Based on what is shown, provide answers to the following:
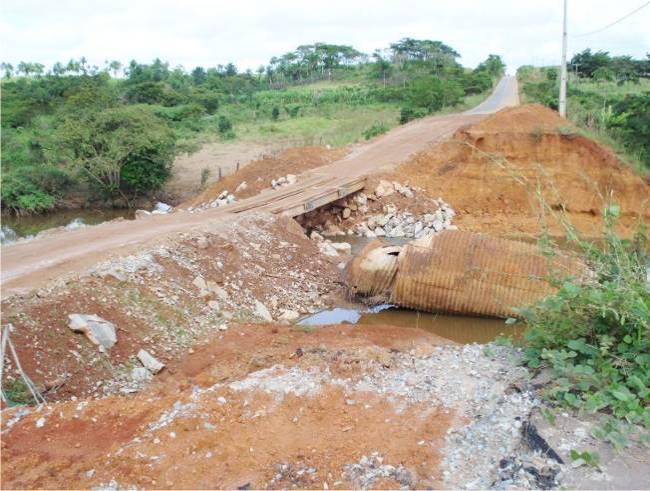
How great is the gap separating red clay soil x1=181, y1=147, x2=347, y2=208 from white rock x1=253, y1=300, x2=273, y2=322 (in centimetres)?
803

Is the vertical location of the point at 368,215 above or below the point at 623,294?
below

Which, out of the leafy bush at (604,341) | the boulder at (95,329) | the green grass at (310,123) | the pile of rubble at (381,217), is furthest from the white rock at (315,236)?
the leafy bush at (604,341)

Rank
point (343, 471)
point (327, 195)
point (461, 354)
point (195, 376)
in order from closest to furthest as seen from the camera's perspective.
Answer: point (343, 471)
point (461, 354)
point (195, 376)
point (327, 195)

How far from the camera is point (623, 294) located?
482 centimetres

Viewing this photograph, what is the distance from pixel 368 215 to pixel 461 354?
42.7 feet

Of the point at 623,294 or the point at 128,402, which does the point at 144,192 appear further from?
the point at 623,294

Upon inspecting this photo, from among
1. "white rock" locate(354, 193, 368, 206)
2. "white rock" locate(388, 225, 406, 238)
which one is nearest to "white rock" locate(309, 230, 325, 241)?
"white rock" locate(354, 193, 368, 206)

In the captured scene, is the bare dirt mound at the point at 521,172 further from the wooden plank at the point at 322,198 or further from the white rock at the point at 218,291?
the white rock at the point at 218,291

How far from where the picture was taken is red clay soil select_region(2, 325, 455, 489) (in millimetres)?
4527

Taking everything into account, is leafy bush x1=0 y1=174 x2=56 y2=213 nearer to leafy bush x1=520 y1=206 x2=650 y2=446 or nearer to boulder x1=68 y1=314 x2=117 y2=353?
boulder x1=68 y1=314 x2=117 y2=353

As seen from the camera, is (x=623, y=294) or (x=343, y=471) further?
(x=623, y=294)

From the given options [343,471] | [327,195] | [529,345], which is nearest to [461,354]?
[529,345]

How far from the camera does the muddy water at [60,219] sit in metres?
22.0

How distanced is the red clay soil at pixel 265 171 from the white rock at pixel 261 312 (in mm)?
8034
